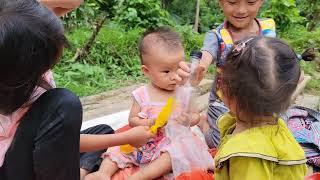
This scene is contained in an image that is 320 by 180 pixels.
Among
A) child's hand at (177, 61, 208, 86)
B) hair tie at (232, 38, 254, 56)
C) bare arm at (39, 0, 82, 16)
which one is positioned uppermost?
bare arm at (39, 0, 82, 16)

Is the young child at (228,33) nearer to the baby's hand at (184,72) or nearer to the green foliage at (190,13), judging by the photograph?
the baby's hand at (184,72)

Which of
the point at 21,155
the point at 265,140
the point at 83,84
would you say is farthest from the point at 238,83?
the point at 83,84

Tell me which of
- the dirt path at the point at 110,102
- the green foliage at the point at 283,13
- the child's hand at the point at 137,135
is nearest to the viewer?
the child's hand at the point at 137,135

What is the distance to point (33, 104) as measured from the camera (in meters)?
1.36

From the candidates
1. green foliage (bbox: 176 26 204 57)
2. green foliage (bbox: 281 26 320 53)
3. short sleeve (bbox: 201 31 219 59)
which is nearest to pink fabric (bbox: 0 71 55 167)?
short sleeve (bbox: 201 31 219 59)

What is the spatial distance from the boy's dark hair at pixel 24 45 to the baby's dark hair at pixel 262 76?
54 centimetres

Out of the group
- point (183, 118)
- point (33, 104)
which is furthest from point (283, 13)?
point (33, 104)

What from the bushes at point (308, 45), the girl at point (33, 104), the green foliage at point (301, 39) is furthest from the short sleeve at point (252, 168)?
the green foliage at point (301, 39)

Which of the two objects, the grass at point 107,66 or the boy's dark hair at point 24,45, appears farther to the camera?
the grass at point 107,66

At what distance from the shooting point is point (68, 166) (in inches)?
55.2

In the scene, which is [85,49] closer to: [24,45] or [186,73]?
[186,73]

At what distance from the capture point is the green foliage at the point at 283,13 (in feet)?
20.0

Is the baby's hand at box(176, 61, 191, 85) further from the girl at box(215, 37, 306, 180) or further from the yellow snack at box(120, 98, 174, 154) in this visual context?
the girl at box(215, 37, 306, 180)

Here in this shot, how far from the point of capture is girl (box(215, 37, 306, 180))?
1419mm
